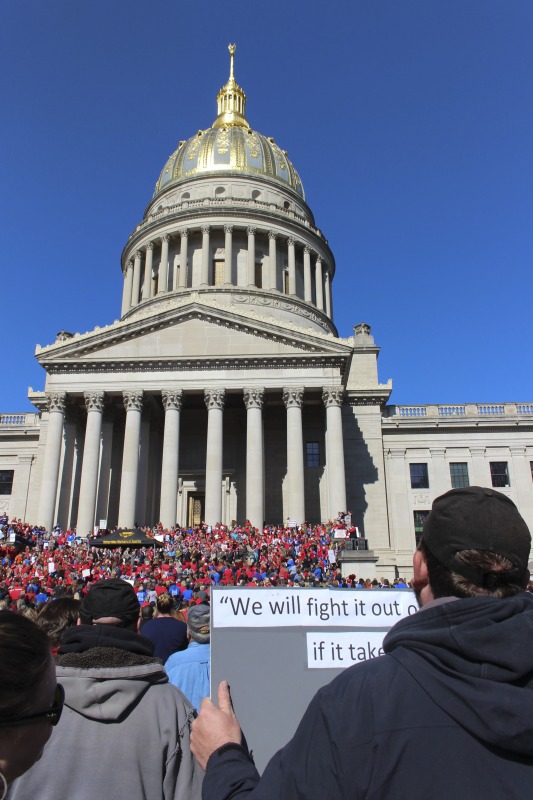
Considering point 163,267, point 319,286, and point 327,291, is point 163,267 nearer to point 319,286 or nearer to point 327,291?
point 319,286

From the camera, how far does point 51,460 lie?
38375 mm

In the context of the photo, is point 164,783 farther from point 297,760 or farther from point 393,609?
point 393,609

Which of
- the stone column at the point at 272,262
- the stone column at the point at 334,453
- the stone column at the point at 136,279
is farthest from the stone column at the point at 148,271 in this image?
the stone column at the point at 334,453

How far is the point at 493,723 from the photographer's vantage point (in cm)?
206

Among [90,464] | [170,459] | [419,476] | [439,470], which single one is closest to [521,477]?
[439,470]

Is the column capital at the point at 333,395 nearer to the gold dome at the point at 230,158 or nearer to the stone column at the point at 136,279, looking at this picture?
the stone column at the point at 136,279

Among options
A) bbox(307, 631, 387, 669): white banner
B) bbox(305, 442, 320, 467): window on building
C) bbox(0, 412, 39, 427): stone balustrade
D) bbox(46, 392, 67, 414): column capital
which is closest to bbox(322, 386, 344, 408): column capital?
bbox(305, 442, 320, 467): window on building

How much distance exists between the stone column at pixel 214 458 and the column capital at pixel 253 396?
1.45m

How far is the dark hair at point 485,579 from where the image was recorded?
2.53 metres

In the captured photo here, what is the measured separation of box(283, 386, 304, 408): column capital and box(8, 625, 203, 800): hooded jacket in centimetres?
3575

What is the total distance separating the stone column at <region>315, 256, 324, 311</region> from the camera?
62938 millimetres

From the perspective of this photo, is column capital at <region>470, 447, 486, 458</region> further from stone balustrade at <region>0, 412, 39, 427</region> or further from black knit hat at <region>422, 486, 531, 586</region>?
black knit hat at <region>422, 486, 531, 586</region>

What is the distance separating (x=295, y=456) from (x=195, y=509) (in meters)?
9.86

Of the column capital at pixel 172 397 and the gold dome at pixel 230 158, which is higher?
the gold dome at pixel 230 158
